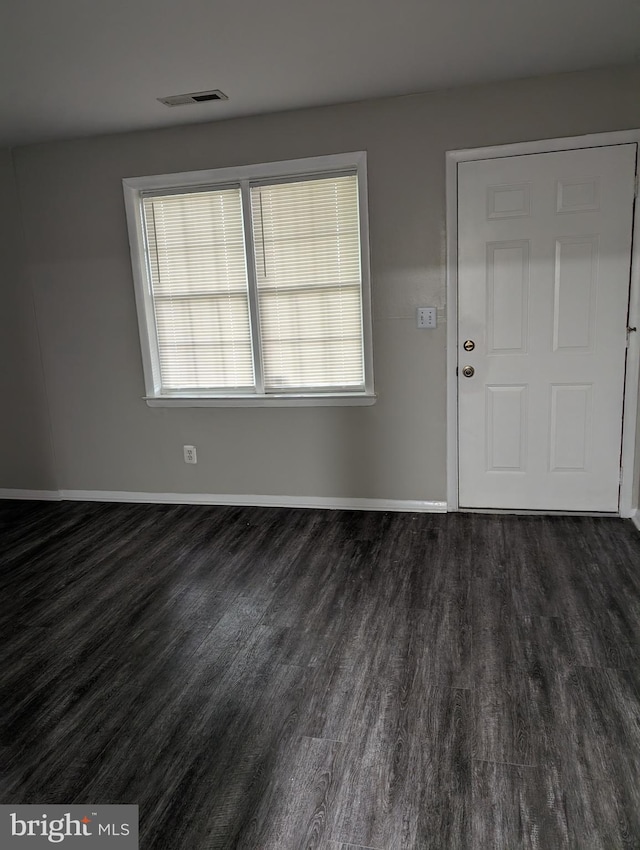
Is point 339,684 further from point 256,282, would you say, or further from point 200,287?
point 200,287

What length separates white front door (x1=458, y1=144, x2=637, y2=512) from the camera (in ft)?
10.7

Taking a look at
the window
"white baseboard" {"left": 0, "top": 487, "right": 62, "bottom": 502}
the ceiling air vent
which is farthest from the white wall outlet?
"white baseboard" {"left": 0, "top": 487, "right": 62, "bottom": 502}

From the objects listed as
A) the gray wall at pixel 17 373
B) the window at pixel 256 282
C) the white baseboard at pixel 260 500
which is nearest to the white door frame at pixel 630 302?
the white baseboard at pixel 260 500

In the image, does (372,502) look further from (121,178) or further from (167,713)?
(121,178)

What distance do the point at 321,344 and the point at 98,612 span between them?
79.0 inches

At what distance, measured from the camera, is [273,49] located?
2.65 metres

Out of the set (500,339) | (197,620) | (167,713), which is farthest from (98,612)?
(500,339)

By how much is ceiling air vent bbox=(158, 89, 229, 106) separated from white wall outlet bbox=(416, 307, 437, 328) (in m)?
1.60

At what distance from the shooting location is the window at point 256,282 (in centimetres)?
362

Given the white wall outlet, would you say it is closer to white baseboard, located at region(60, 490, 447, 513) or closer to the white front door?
the white front door

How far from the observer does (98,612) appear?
2.77m

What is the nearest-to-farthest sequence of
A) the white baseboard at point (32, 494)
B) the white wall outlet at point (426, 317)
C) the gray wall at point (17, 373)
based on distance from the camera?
the white wall outlet at point (426, 317)
the gray wall at point (17, 373)
the white baseboard at point (32, 494)

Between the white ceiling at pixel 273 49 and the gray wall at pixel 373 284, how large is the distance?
175mm

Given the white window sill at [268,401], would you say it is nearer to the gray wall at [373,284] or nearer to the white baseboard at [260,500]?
the gray wall at [373,284]
